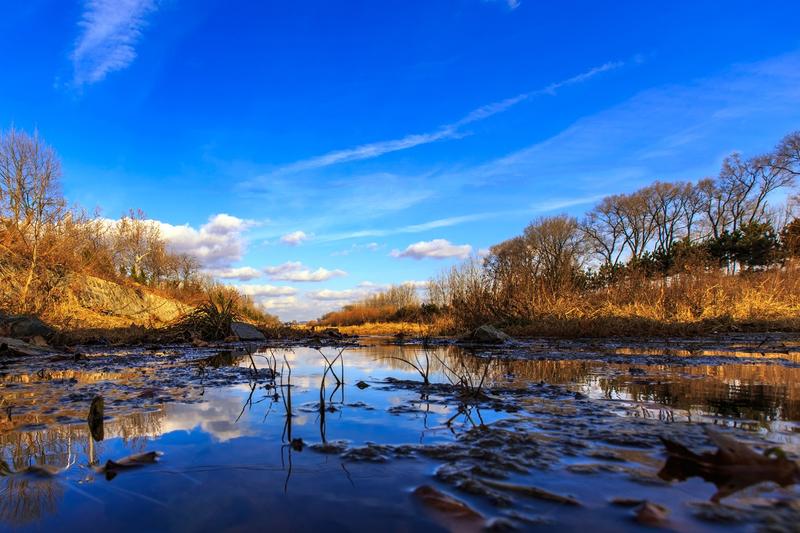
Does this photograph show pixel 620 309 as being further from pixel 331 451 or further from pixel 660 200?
pixel 660 200

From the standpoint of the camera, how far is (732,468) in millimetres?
1491

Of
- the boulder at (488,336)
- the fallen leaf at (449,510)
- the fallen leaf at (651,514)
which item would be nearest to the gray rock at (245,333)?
the boulder at (488,336)

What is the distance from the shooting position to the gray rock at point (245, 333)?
41.4 feet

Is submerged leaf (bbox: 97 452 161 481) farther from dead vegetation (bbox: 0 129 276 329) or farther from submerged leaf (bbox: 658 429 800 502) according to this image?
dead vegetation (bbox: 0 129 276 329)

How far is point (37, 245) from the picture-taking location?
63.9 ft

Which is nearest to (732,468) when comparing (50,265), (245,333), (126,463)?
(126,463)

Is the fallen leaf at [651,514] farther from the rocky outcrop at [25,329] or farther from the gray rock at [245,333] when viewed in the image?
the gray rock at [245,333]

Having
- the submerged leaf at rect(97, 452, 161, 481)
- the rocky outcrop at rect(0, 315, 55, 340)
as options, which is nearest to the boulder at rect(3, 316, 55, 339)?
the rocky outcrop at rect(0, 315, 55, 340)

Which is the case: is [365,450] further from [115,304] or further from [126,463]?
[115,304]

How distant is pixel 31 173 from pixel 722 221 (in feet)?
170

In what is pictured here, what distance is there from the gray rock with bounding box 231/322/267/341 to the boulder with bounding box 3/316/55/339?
428 cm

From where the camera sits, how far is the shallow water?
4.08ft

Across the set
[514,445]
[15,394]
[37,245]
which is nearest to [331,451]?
[514,445]

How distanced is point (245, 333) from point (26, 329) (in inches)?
200
